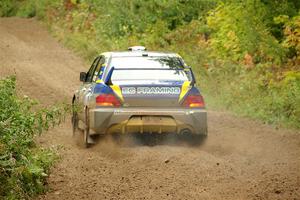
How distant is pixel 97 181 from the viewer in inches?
365

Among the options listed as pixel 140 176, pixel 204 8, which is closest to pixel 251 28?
pixel 204 8

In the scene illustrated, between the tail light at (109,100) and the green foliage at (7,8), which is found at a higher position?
the tail light at (109,100)

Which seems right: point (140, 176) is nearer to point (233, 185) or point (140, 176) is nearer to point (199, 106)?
point (233, 185)

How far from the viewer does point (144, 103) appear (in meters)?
11.5

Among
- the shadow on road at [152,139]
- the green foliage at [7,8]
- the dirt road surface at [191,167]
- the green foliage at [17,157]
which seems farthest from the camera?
the green foliage at [7,8]

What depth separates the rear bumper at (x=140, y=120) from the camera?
11.5 metres

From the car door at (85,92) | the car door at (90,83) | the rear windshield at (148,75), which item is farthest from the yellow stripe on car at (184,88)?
the car door at (85,92)

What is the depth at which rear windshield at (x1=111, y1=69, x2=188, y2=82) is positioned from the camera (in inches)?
463

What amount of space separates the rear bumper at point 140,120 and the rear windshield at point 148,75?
0.53 metres

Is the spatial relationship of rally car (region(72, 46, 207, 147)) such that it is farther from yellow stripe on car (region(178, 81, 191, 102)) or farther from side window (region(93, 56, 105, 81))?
side window (region(93, 56, 105, 81))

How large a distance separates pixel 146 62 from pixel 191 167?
106 inches

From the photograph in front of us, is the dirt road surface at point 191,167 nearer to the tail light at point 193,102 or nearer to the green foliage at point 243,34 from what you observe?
the tail light at point 193,102

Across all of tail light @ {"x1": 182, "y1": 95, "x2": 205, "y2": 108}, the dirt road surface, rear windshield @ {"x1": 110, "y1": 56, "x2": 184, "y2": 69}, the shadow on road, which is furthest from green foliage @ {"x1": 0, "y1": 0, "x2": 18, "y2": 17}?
tail light @ {"x1": 182, "y1": 95, "x2": 205, "y2": 108}

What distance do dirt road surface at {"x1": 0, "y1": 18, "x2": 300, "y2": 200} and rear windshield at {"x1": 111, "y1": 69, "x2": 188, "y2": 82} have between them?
1.02 m
